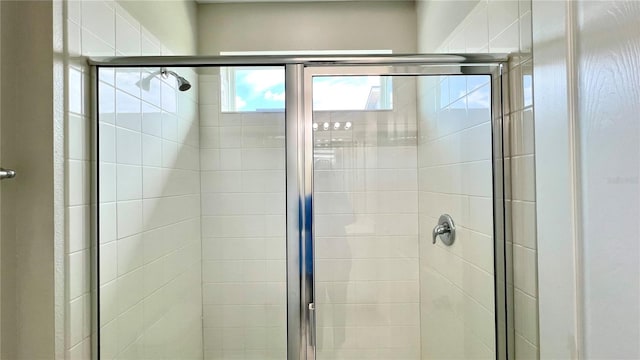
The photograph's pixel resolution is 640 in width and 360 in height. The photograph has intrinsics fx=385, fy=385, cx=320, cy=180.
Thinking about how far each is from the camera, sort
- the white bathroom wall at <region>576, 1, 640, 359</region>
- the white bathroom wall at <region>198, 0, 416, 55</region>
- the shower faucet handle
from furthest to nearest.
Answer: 1. the white bathroom wall at <region>198, 0, 416, 55</region>
2. the shower faucet handle
3. the white bathroom wall at <region>576, 1, 640, 359</region>

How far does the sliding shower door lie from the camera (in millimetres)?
1367

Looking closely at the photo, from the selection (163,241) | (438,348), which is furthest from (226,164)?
(438,348)

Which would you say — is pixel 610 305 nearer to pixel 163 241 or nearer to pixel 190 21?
pixel 163 241

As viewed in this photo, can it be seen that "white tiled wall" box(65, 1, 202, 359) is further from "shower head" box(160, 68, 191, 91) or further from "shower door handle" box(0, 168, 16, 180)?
"shower door handle" box(0, 168, 16, 180)

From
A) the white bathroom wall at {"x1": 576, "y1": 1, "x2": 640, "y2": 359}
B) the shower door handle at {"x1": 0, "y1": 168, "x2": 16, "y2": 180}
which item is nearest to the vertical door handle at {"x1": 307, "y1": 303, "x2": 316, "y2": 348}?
the white bathroom wall at {"x1": 576, "y1": 1, "x2": 640, "y2": 359}

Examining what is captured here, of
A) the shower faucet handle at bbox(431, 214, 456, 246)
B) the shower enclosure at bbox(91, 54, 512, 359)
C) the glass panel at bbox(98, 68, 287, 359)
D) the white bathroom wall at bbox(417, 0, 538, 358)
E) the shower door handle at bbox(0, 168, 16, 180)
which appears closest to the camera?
the shower door handle at bbox(0, 168, 16, 180)

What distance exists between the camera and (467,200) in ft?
4.58

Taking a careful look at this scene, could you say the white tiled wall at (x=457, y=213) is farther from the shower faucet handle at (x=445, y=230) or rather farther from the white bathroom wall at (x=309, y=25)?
the white bathroom wall at (x=309, y=25)

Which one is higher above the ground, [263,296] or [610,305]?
[610,305]

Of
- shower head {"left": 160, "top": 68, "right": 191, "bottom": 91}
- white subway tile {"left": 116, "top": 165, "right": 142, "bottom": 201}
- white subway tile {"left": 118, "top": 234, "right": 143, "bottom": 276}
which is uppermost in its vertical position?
shower head {"left": 160, "top": 68, "right": 191, "bottom": 91}

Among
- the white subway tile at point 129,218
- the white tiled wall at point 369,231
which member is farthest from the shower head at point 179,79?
the white tiled wall at point 369,231

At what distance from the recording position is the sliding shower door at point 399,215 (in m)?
1.37

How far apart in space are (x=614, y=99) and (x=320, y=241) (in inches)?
39.1

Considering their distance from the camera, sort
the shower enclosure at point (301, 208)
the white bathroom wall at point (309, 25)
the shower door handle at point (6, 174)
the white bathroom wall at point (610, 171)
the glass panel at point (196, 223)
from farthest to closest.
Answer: the white bathroom wall at point (309, 25), the glass panel at point (196, 223), the shower enclosure at point (301, 208), the shower door handle at point (6, 174), the white bathroom wall at point (610, 171)
